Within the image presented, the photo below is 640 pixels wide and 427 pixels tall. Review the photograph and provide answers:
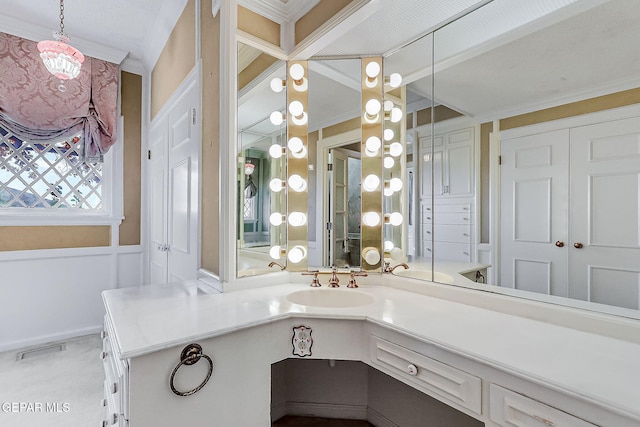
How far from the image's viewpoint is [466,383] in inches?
34.0

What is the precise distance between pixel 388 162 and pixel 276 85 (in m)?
0.78

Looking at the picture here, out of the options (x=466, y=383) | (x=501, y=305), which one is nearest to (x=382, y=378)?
(x=501, y=305)

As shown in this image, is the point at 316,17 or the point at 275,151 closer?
the point at 316,17

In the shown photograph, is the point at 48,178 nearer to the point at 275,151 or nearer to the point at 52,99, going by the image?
the point at 52,99

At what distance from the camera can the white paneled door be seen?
192 cm

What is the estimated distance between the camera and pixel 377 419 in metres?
1.68

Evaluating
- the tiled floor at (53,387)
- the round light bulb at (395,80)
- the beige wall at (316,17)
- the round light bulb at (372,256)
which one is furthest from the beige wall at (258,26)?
the tiled floor at (53,387)

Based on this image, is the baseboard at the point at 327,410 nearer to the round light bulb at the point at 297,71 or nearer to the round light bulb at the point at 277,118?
the round light bulb at the point at 277,118

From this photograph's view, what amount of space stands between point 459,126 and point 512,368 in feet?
3.41

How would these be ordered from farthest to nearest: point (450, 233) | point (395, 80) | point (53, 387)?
point (53, 387), point (395, 80), point (450, 233)

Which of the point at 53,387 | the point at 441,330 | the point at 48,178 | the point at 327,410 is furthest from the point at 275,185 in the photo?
the point at 48,178

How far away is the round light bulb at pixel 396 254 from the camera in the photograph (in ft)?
5.43

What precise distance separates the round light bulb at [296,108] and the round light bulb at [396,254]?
938 mm

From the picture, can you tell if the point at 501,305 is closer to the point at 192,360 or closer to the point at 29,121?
the point at 192,360
